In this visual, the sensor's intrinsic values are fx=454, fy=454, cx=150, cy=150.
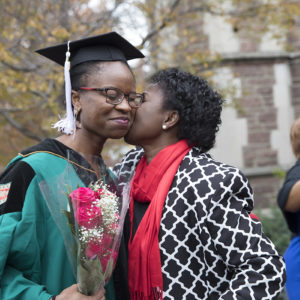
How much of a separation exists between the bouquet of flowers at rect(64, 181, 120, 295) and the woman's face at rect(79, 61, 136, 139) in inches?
23.4

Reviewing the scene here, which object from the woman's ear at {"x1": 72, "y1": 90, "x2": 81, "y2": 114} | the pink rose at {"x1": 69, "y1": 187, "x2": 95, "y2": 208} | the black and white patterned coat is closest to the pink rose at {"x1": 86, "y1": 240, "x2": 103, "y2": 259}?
the pink rose at {"x1": 69, "y1": 187, "x2": 95, "y2": 208}

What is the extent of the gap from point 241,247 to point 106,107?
975 millimetres

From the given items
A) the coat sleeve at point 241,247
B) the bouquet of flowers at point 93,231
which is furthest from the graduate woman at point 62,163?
the coat sleeve at point 241,247

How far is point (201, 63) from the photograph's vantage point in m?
6.67

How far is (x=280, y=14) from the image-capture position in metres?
6.72

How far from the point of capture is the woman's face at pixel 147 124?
2.62 metres

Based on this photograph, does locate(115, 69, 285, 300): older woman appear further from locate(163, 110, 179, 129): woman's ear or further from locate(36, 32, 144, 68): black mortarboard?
locate(36, 32, 144, 68): black mortarboard

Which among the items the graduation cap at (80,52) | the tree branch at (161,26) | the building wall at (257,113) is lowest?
the building wall at (257,113)

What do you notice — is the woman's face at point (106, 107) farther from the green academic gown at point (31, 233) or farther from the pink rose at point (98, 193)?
the pink rose at point (98, 193)

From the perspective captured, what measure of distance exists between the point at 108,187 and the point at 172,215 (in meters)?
0.45

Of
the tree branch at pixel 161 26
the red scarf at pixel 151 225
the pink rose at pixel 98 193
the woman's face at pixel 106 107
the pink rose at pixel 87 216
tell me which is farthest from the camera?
the tree branch at pixel 161 26

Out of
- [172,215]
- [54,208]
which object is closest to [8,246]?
[54,208]

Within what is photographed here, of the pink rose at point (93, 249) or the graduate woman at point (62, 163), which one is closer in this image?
the pink rose at point (93, 249)

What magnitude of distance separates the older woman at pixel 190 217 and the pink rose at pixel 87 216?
43cm
